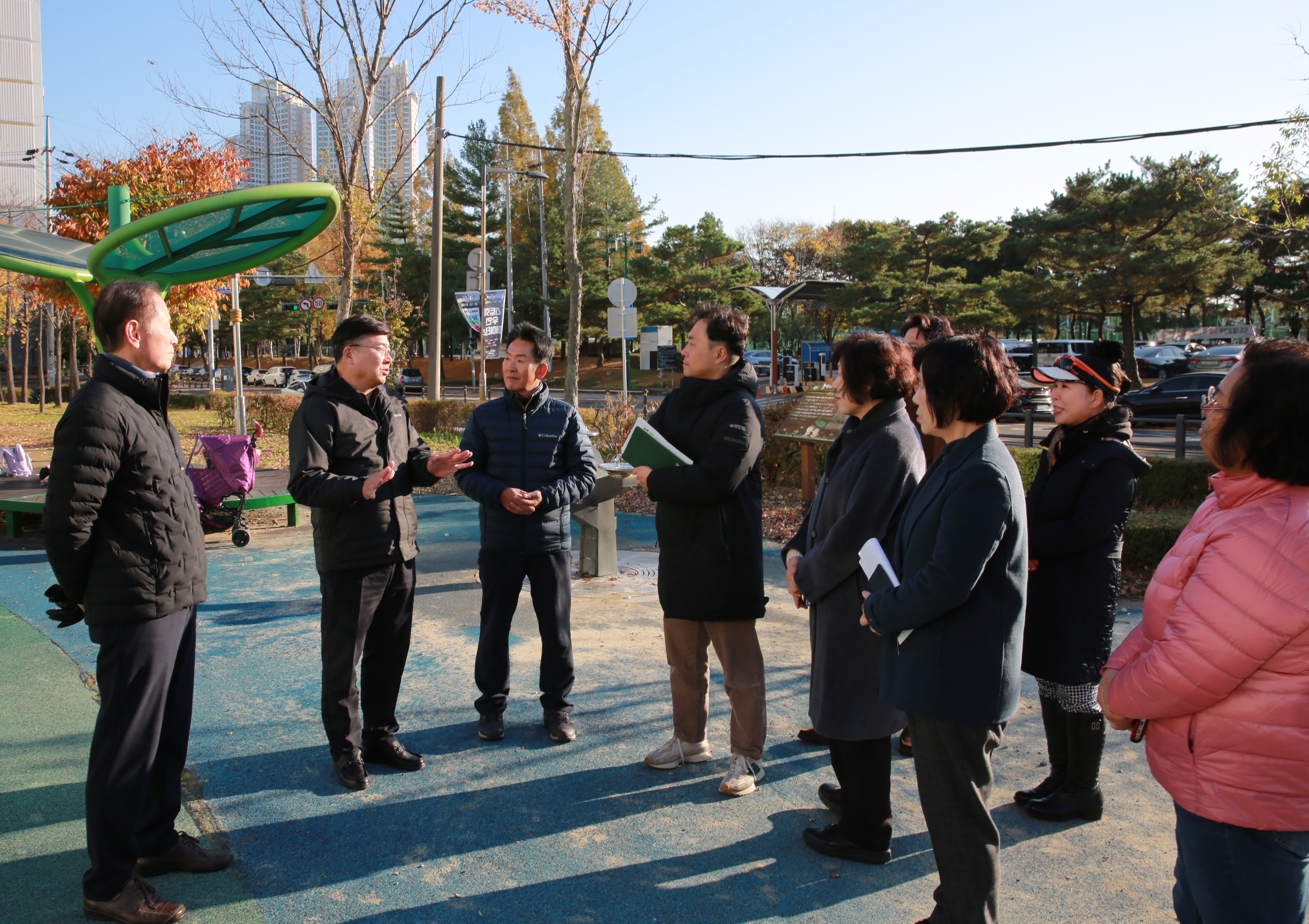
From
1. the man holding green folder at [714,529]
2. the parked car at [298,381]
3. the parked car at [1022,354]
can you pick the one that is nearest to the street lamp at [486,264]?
the man holding green folder at [714,529]

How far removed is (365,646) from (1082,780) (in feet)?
9.62

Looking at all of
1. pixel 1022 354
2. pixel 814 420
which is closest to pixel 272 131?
pixel 814 420

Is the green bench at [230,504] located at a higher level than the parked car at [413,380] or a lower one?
lower

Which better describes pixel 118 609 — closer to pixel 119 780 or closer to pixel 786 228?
pixel 119 780

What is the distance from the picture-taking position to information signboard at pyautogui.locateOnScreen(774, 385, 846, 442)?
8.16 meters

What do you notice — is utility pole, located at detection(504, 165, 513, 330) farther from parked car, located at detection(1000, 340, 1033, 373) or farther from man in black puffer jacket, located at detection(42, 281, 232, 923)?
man in black puffer jacket, located at detection(42, 281, 232, 923)

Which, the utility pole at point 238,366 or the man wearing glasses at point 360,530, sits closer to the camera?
the man wearing glasses at point 360,530

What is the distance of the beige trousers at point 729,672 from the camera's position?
140 inches

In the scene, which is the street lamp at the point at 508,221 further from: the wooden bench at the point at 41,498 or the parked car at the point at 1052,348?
the parked car at the point at 1052,348

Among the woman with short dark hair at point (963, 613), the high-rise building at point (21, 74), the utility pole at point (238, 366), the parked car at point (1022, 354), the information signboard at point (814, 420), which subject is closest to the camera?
the woman with short dark hair at point (963, 613)

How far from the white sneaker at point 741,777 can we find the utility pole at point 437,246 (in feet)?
46.9

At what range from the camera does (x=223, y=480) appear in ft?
25.8

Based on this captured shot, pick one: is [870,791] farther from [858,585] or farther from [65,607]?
[65,607]

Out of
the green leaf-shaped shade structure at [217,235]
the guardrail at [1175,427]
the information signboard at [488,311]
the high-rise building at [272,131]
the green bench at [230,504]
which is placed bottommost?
the green bench at [230,504]
